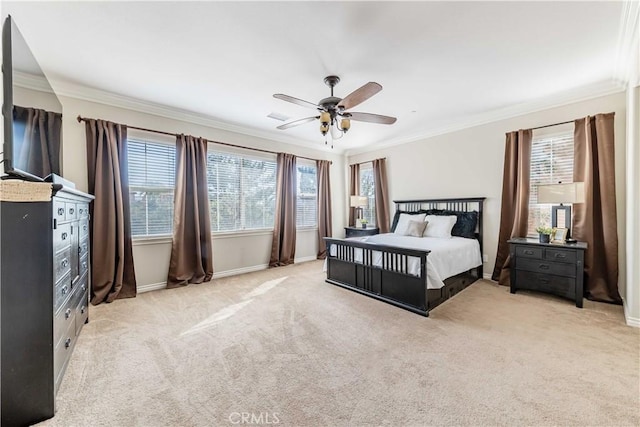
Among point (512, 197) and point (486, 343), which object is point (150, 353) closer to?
point (486, 343)

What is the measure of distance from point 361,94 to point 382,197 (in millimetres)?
3528

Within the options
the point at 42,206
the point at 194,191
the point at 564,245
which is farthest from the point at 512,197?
the point at 42,206

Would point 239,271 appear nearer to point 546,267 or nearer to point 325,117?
point 325,117

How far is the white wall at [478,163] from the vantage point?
3.20 meters

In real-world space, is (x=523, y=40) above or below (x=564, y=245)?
above

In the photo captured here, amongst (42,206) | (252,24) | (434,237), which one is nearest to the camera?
(42,206)

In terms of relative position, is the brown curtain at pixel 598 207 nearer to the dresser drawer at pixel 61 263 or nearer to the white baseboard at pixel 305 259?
the white baseboard at pixel 305 259

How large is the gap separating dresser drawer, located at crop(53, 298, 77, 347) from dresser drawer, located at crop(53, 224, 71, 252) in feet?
1.41

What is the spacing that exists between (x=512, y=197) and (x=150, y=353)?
15.9 feet

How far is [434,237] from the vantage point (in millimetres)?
4273

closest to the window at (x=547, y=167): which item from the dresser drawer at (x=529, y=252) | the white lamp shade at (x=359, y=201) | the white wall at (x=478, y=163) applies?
the white wall at (x=478, y=163)

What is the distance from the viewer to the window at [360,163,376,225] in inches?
239

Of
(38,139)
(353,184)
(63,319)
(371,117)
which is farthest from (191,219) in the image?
(353,184)

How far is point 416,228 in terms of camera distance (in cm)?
445
